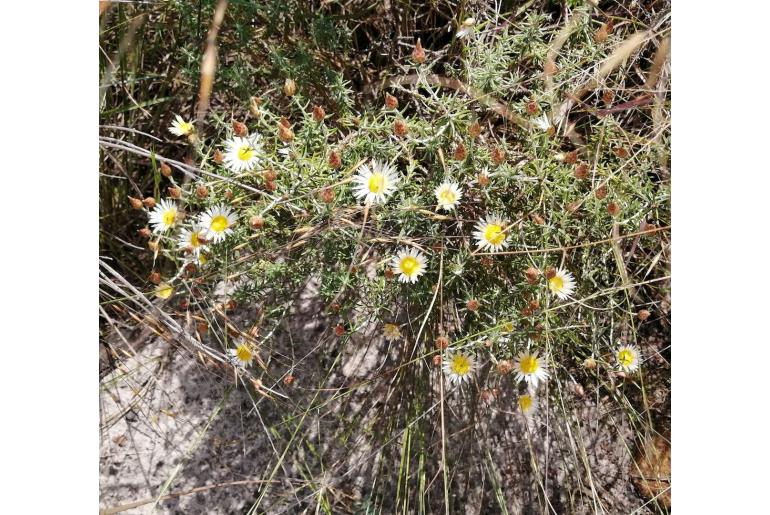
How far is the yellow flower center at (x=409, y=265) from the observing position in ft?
3.35

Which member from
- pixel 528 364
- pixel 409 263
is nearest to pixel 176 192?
pixel 409 263

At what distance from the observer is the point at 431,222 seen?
1.02m

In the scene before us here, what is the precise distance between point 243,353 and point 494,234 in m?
0.52

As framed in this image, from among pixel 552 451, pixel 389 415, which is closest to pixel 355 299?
pixel 389 415

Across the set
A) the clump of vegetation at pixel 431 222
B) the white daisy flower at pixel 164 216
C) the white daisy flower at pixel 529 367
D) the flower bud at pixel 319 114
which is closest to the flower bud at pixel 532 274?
the clump of vegetation at pixel 431 222

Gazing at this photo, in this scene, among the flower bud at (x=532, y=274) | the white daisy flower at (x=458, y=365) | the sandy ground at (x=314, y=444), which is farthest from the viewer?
the sandy ground at (x=314, y=444)

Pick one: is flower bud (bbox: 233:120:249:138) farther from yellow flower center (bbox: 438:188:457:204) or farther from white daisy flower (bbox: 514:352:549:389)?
white daisy flower (bbox: 514:352:549:389)

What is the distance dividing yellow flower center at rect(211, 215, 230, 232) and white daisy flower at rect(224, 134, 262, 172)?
0.29 feet

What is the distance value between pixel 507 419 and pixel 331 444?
1.19ft

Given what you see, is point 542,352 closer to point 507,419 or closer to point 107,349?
point 507,419

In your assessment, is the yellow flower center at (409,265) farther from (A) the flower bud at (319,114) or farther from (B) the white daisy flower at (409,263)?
(A) the flower bud at (319,114)

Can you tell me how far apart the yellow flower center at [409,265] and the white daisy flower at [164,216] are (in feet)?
1.42

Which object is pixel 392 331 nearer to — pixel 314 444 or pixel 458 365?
pixel 458 365

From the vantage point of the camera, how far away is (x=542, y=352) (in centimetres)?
105
